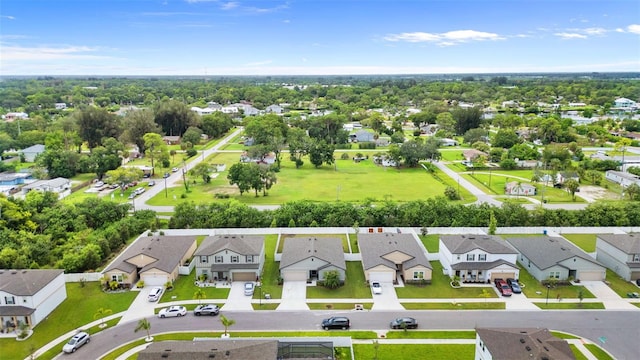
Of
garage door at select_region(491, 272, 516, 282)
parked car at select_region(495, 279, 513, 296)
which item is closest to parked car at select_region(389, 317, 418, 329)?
parked car at select_region(495, 279, 513, 296)

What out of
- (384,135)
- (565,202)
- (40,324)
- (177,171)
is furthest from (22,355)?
(384,135)

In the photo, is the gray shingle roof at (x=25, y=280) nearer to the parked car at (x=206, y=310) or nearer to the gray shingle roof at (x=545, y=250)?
the parked car at (x=206, y=310)

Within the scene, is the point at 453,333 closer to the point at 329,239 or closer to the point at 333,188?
the point at 329,239

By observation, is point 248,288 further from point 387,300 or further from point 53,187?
point 53,187

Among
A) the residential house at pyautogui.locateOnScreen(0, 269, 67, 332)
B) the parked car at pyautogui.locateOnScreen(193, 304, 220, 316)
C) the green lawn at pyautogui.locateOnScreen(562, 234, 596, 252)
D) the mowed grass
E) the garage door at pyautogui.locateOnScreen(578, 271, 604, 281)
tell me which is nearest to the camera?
the residential house at pyautogui.locateOnScreen(0, 269, 67, 332)

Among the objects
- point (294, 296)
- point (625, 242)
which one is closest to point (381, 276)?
point (294, 296)

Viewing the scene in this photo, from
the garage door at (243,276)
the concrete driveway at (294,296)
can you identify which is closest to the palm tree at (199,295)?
the garage door at (243,276)

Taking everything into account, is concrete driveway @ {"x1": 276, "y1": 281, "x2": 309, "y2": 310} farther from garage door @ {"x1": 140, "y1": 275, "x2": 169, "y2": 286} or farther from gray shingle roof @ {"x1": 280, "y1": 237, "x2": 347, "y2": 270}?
garage door @ {"x1": 140, "y1": 275, "x2": 169, "y2": 286}
